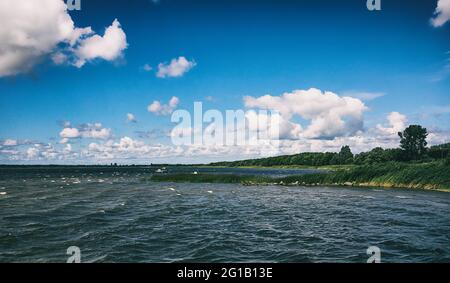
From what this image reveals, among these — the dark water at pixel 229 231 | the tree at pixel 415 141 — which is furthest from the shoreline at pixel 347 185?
the tree at pixel 415 141

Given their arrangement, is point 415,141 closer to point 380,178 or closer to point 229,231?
point 380,178

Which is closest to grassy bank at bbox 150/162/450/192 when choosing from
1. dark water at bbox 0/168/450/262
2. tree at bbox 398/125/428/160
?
dark water at bbox 0/168/450/262

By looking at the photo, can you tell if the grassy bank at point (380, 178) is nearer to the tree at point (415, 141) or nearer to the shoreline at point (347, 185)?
the shoreline at point (347, 185)

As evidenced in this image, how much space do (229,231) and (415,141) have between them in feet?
437

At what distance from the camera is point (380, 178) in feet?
225

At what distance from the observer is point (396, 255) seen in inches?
866

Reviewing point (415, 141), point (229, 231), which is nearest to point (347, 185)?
point (229, 231)

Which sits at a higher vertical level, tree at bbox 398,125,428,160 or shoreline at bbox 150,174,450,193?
tree at bbox 398,125,428,160

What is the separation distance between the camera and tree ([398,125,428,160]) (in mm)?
138625

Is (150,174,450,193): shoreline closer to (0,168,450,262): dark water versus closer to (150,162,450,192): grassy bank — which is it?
(150,162,450,192): grassy bank

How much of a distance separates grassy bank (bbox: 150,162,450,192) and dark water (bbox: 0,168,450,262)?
14783 mm
